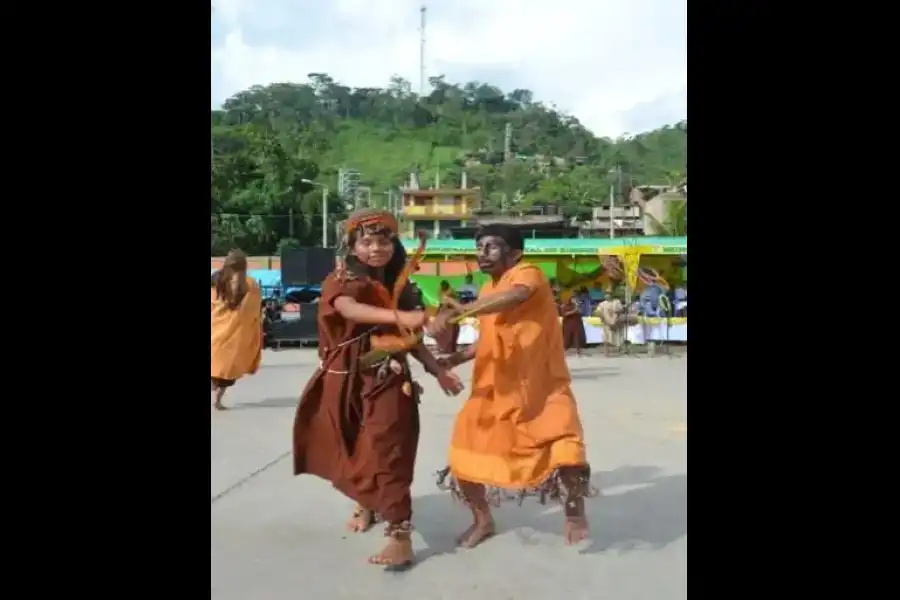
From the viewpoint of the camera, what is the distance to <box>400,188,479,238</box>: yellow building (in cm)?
442

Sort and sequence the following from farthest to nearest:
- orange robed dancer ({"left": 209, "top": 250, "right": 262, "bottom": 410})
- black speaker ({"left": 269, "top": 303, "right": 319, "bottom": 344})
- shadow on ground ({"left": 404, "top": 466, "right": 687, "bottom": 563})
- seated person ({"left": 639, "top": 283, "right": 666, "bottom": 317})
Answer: seated person ({"left": 639, "top": 283, "right": 666, "bottom": 317}), black speaker ({"left": 269, "top": 303, "right": 319, "bottom": 344}), orange robed dancer ({"left": 209, "top": 250, "right": 262, "bottom": 410}), shadow on ground ({"left": 404, "top": 466, "right": 687, "bottom": 563})

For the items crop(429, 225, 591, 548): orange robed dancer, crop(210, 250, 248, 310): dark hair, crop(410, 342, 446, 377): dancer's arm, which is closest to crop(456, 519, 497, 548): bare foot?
crop(429, 225, 591, 548): orange robed dancer

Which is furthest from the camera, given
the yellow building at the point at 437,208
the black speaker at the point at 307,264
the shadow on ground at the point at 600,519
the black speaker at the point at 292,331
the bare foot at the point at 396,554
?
the black speaker at the point at 292,331

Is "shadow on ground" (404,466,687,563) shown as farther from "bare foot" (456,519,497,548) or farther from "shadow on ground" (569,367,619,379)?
"shadow on ground" (569,367,619,379)

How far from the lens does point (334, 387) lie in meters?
3.89

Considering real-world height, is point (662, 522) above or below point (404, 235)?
below

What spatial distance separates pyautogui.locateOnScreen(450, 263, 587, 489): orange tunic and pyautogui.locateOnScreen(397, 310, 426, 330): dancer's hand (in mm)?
386

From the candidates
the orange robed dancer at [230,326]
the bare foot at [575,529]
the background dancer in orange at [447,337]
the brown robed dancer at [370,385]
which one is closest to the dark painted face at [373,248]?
the brown robed dancer at [370,385]

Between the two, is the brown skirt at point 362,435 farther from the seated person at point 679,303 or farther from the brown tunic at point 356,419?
the seated person at point 679,303

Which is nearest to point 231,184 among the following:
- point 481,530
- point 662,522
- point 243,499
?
point 243,499

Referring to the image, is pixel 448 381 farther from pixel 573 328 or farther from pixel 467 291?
pixel 573 328

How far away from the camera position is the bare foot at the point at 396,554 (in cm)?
367
